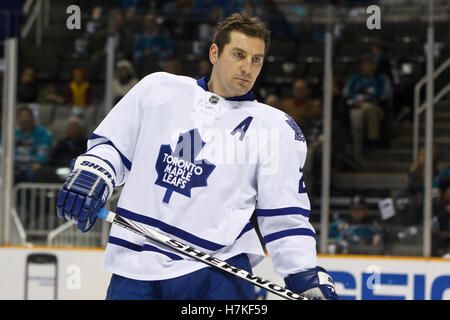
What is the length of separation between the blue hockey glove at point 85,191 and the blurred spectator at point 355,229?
2.58 m

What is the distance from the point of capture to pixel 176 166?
7.68 ft

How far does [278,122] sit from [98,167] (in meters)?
0.45

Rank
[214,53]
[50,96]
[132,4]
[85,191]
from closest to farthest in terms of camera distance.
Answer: [85,191], [214,53], [50,96], [132,4]

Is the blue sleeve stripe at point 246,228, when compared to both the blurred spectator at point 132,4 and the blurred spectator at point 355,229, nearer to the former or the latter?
the blurred spectator at point 355,229

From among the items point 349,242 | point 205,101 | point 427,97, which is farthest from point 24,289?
point 205,101

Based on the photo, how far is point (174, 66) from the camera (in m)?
4.89

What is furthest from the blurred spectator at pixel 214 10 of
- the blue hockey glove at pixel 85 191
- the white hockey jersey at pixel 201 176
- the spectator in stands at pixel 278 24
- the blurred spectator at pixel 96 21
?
the blue hockey glove at pixel 85 191

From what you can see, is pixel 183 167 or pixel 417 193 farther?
pixel 417 193

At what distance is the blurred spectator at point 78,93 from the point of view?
16.8 ft

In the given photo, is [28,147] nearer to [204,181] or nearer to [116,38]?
[116,38]

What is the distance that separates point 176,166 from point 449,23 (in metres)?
2.72

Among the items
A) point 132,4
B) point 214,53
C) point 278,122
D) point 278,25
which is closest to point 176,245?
point 278,122

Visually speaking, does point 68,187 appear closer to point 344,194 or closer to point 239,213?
point 239,213
